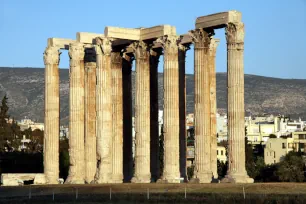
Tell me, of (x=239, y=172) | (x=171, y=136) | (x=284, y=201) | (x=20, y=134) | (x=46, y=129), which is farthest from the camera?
(x=20, y=134)

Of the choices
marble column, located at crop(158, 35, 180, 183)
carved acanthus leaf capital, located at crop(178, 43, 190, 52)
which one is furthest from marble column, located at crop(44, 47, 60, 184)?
carved acanthus leaf capital, located at crop(178, 43, 190, 52)

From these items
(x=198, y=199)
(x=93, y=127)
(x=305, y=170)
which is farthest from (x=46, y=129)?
(x=305, y=170)

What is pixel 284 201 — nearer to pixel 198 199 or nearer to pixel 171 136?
pixel 198 199

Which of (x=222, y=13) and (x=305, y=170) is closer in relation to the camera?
(x=222, y=13)

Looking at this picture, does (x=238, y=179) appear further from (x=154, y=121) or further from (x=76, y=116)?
(x=76, y=116)

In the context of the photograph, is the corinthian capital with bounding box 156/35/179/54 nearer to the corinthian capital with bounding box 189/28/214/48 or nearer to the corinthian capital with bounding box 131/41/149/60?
the corinthian capital with bounding box 131/41/149/60

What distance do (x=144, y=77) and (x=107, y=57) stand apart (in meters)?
4.24

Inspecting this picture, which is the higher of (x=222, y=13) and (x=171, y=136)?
(x=222, y=13)

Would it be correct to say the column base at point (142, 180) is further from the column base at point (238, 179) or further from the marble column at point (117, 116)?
the column base at point (238, 179)

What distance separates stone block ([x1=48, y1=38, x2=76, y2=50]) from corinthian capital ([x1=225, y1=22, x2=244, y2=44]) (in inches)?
983

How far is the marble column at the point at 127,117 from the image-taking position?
10956cm

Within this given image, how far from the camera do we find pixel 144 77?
103375mm

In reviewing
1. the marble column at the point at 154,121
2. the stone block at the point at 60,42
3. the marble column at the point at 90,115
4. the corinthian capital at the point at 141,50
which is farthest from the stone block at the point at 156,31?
the stone block at the point at 60,42

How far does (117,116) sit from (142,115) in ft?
16.1
